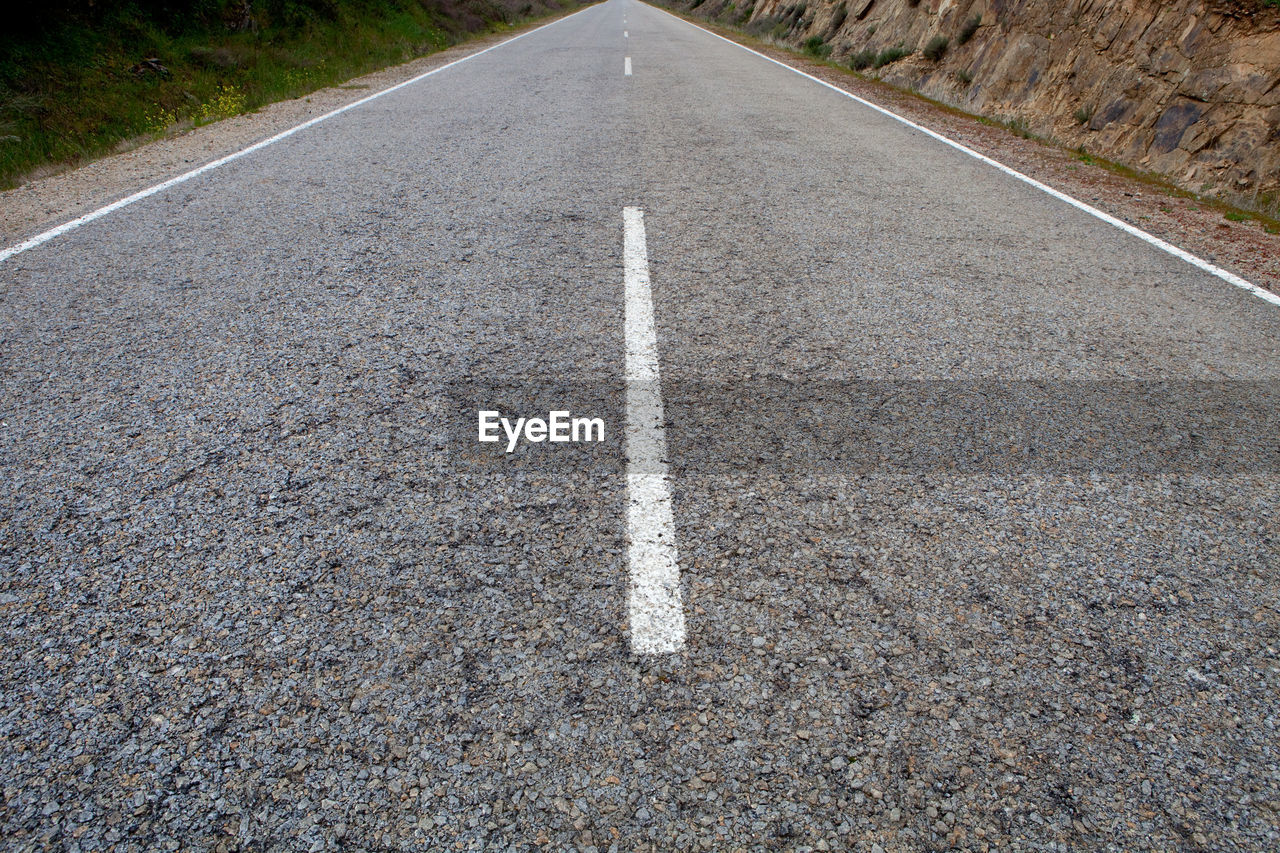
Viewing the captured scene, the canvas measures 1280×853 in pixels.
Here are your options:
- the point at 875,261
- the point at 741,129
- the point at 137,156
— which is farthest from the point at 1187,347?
the point at 137,156

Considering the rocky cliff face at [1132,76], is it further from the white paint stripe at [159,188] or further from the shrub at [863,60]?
the white paint stripe at [159,188]

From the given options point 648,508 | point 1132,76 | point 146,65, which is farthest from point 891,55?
point 648,508

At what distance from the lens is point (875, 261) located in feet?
14.6

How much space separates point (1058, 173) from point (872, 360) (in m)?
5.30

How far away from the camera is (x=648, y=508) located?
2.40 metres

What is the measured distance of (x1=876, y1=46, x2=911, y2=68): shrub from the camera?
14.3m

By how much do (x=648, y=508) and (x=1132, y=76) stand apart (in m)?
10.2

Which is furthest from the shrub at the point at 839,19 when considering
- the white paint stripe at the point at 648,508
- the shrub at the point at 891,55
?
the white paint stripe at the point at 648,508

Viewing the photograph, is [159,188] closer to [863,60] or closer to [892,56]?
[892,56]

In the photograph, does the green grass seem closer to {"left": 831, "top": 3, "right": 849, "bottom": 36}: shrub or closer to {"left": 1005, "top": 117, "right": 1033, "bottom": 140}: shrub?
{"left": 1005, "top": 117, "right": 1033, "bottom": 140}: shrub

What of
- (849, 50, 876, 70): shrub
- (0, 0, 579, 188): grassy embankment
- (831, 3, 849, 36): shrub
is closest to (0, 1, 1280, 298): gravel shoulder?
(0, 0, 579, 188): grassy embankment

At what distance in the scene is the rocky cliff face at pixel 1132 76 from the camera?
292 inches

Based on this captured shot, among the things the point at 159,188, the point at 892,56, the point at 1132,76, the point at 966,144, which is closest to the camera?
the point at 159,188

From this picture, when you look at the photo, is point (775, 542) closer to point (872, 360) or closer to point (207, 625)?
point (872, 360)
